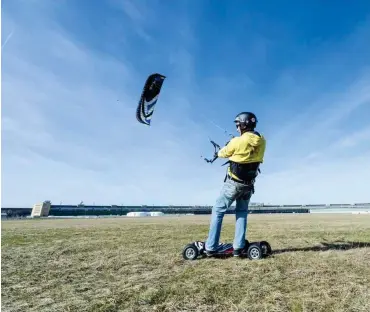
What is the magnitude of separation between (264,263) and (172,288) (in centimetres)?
238

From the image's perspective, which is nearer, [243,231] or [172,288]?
[172,288]

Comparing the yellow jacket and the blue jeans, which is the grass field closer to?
the blue jeans

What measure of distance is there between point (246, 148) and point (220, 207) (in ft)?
5.16

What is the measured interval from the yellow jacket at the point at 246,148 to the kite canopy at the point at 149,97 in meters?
4.46

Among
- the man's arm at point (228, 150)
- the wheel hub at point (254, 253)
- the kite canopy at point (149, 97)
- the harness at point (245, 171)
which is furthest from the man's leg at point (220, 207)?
the kite canopy at point (149, 97)

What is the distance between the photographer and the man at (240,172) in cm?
721

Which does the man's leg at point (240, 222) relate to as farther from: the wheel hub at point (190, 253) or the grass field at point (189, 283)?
the wheel hub at point (190, 253)

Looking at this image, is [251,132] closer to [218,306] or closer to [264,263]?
[264,263]

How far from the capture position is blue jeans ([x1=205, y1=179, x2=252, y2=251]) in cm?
720

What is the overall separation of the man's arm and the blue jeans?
62 centimetres

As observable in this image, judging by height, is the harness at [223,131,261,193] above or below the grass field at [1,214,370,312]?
above

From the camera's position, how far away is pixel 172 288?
4.54 m

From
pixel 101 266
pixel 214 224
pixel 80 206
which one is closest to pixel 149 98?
pixel 214 224

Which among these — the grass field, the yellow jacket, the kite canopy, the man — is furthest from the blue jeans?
the kite canopy
